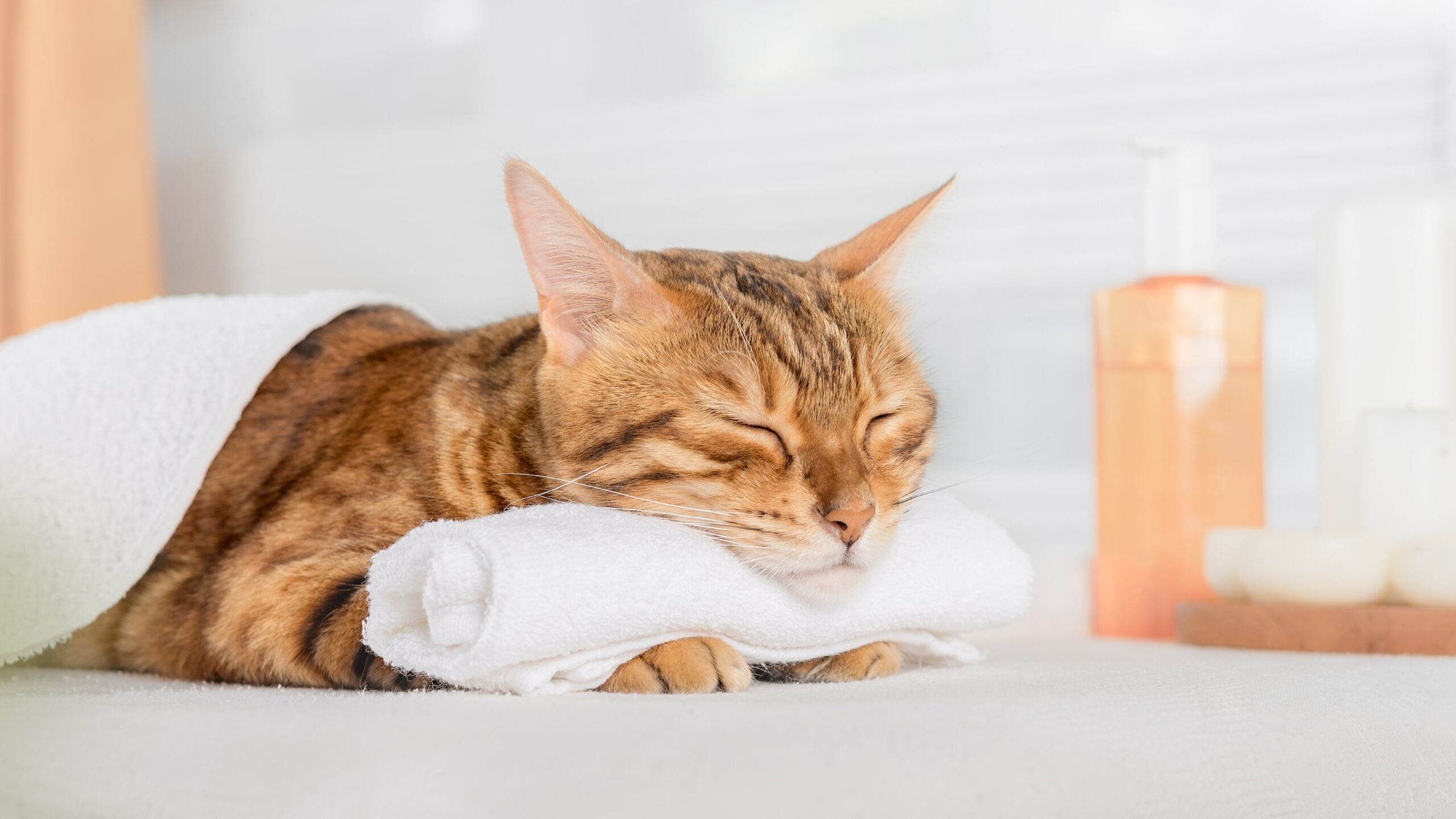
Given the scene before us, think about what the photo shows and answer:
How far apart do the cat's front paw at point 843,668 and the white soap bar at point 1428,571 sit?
504 millimetres

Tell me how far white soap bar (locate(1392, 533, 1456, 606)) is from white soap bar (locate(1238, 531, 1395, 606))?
18mm

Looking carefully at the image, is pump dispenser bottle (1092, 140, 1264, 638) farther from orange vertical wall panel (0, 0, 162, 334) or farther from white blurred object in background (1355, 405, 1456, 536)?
orange vertical wall panel (0, 0, 162, 334)

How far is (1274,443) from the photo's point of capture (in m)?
1.87

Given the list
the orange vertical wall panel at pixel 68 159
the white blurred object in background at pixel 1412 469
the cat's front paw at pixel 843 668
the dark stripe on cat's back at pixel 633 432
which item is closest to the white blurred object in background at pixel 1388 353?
the white blurred object in background at pixel 1412 469

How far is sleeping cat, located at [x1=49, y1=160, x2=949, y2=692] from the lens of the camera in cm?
87

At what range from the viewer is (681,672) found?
→ 0.80 meters

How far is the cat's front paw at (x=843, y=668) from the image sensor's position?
3.01 ft

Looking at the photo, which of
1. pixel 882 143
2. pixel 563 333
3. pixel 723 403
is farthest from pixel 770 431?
pixel 882 143

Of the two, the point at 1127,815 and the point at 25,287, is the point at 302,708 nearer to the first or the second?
the point at 1127,815

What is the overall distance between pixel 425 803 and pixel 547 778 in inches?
2.2

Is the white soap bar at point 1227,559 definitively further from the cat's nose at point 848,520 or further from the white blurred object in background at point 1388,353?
the cat's nose at point 848,520

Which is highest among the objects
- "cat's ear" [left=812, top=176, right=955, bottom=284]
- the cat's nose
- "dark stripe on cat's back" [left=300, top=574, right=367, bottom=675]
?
"cat's ear" [left=812, top=176, right=955, bottom=284]

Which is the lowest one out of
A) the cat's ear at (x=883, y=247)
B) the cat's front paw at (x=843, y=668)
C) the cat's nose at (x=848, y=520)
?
the cat's front paw at (x=843, y=668)

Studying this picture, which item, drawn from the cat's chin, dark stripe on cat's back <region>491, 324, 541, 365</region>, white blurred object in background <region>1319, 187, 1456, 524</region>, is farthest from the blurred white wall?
the cat's chin
